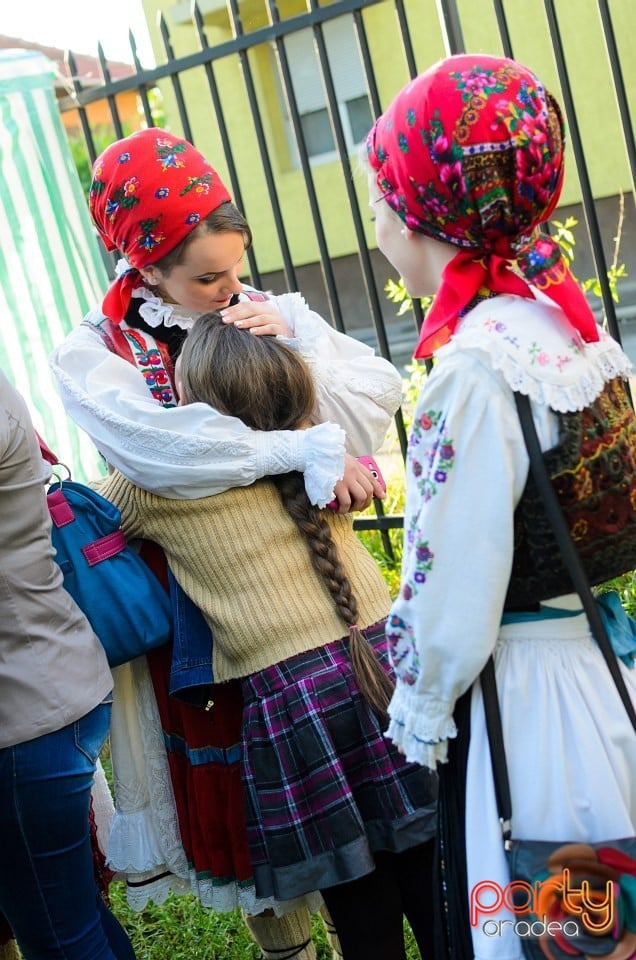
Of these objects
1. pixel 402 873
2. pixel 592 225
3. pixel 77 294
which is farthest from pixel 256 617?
pixel 77 294

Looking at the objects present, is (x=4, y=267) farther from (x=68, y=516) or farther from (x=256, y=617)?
(x=256, y=617)

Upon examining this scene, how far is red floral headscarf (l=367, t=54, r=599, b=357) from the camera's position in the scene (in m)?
1.50

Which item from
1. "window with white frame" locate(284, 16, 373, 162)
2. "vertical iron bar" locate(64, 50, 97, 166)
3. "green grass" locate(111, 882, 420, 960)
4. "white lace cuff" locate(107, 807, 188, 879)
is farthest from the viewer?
"window with white frame" locate(284, 16, 373, 162)

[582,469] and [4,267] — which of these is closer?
[582,469]

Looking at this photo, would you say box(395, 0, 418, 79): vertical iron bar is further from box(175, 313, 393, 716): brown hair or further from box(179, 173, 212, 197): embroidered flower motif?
box(175, 313, 393, 716): brown hair

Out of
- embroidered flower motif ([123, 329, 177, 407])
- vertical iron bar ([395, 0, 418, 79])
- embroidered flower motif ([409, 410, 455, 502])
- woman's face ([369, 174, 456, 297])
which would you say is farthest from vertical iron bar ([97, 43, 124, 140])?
embroidered flower motif ([409, 410, 455, 502])

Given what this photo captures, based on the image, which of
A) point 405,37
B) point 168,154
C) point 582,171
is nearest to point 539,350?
point 168,154

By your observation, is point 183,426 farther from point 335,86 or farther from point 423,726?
point 335,86

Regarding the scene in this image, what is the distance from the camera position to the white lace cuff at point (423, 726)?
1520 mm

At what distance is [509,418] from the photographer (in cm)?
149

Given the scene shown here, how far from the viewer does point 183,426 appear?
2.14 meters

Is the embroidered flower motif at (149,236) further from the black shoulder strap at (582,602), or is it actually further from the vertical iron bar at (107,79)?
the vertical iron bar at (107,79)

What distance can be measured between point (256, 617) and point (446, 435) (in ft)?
2.53

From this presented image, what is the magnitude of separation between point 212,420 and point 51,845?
0.87 meters
